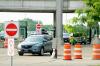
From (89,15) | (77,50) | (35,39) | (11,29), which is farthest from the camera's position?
(35,39)

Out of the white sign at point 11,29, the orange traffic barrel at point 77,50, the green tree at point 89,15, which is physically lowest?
the orange traffic barrel at point 77,50

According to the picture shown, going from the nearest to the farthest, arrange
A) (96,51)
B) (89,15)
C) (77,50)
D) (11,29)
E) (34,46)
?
(11,29) < (89,15) < (96,51) < (77,50) < (34,46)

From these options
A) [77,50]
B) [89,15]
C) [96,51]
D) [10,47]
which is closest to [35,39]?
[77,50]

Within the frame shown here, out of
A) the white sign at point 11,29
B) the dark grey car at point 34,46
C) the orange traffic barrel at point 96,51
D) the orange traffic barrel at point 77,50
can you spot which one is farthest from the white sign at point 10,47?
the dark grey car at point 34,46

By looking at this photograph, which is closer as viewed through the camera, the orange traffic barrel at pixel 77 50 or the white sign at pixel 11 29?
the white sign at pixel 11 29

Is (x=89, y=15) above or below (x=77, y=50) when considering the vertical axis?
above

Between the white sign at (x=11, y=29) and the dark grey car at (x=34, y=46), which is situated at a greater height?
the white sign at (x=11, y=29)

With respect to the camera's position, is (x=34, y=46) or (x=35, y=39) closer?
(x=34, y=46)

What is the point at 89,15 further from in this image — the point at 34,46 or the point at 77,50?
the point at 34,46

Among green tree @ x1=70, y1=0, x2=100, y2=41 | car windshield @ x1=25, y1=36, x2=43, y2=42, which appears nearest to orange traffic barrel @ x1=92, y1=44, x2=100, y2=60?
car windshield @ x1=25, y1=36, x2=43, y2=42

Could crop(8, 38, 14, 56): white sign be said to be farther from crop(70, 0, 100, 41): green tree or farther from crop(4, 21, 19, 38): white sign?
crop(70, 0, 100, 41): green tree

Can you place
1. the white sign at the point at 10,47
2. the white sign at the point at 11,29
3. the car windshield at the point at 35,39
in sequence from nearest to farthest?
the white sign at the point at 10,47
the white sign at the point at 11,29
the car windshield at the point at 35,39

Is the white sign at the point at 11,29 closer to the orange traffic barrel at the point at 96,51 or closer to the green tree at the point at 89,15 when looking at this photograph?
the green tree at the point at 89,15

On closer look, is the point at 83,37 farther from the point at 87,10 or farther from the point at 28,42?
Answer: the point at 87,10
